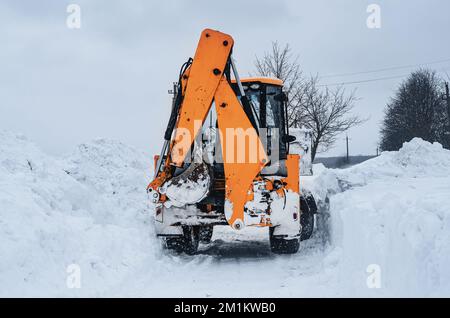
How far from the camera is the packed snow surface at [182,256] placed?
5.41 metres

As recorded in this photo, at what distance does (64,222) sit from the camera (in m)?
7.39

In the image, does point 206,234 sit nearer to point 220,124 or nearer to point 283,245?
point 283,245

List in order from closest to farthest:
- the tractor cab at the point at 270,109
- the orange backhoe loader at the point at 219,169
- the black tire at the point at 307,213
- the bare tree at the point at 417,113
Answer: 1. the orange backhoe loader at the point at 219,169
2. the tractor cab at the point at 270,109
3. the black tire at the point at 307,213
4. the bare tree at the point at 417,113

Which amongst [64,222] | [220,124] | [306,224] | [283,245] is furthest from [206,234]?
[64,222]

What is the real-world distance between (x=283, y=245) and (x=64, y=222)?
377 centimetres

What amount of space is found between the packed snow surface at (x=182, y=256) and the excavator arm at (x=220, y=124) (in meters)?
1.15

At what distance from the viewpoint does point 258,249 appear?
33.3 feet

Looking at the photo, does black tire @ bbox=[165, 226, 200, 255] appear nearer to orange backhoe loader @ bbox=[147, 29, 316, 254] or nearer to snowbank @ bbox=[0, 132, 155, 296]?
orange backhoe loader @ bbox=[147, 29, 316, 254]

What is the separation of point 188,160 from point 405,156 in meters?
7.95

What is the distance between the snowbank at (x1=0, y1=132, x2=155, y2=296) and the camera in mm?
5750

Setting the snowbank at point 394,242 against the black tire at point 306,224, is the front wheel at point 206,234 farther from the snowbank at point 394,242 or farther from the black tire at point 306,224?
the snowbank at point 394,242

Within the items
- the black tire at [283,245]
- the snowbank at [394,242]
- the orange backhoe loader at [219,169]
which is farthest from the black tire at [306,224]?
the orange backhoe loader at [219,169]
